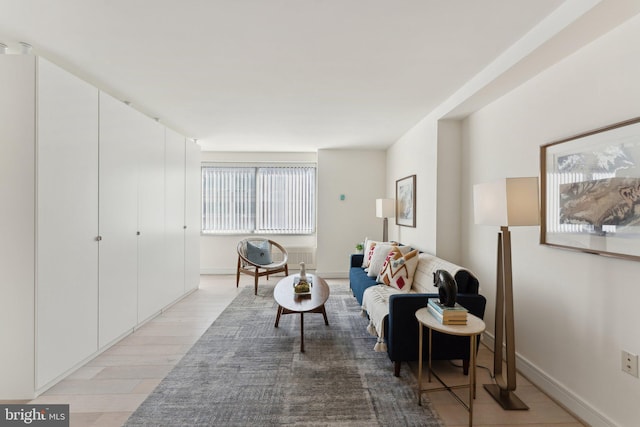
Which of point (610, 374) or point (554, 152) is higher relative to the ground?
point (554, 152)

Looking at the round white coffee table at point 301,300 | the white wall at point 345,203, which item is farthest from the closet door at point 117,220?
the white wall at point 345,203

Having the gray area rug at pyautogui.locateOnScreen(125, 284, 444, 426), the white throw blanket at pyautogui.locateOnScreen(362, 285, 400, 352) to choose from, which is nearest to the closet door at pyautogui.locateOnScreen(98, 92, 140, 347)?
the gray area rug at pyautogui.locateOnScreen(125, 284, 444, 426)

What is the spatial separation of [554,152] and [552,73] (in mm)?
590

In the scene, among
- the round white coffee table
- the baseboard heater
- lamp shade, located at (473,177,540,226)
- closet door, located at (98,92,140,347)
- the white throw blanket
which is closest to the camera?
lamp shade, located at (473,177,540,226)

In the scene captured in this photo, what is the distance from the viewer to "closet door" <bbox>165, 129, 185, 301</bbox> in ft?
12.6

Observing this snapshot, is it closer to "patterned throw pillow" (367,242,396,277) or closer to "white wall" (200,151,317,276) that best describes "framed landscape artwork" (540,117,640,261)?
"patterned throw pillow" (367,242,396,277)

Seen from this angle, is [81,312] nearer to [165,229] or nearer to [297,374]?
[165,229]

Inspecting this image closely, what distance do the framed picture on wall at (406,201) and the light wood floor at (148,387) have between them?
1.92 m

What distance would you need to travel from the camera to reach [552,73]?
2.09 m

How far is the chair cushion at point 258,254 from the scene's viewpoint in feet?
16.2

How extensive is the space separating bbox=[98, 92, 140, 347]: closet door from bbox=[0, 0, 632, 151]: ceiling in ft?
1.23

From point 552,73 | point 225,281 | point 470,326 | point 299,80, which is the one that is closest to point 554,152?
point 552,73

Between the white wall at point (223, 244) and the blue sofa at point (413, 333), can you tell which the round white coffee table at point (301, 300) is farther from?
the white wall at point (223, 244)

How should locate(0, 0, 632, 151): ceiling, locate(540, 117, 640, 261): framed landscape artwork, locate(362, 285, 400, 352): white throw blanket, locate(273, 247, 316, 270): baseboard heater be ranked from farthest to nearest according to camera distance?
locate(273, 247, 316, 270): baseboard heater < locate(362, 285, 400, 352): white throw blanket < locate(0, 0, 632, 151): ceiling < locate(540, 117, 640, 261): framed landscape artwork
